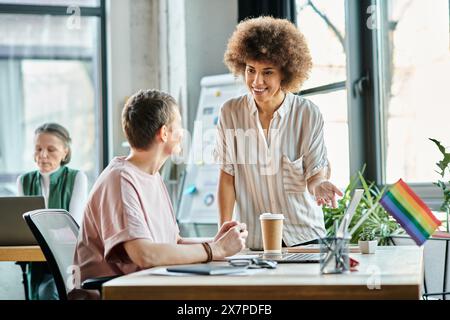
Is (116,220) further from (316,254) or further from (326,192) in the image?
(326,192)

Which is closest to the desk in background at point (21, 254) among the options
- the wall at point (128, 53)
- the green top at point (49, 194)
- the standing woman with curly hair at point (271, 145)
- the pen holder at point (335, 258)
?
the green top at point (49, 194)

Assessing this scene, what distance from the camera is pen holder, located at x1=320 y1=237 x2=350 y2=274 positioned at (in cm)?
163

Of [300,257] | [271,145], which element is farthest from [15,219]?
[300,257]

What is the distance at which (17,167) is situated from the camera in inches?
231

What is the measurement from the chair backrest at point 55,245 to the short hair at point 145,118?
301mm

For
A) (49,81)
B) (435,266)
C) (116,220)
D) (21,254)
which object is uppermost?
(49,81)

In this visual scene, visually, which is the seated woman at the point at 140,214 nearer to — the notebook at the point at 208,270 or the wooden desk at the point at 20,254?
the notebook at the point at 208,270

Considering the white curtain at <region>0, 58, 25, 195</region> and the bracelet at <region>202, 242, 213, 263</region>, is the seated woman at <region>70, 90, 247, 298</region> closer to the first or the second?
the bracelet at <region>202, 242, 213, 263</region>

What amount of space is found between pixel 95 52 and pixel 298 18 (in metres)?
1.96

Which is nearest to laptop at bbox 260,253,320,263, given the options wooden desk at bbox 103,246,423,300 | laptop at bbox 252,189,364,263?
laptop at bbox 252,189,364,263

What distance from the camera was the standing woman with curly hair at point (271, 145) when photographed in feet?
8.18

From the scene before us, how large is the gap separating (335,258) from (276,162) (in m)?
0.92

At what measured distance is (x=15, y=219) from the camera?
127 inches
